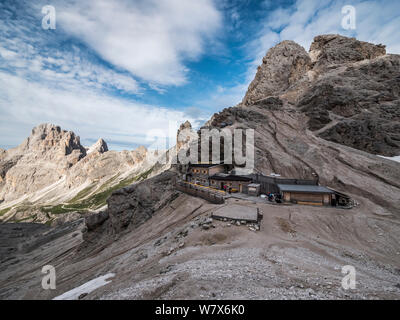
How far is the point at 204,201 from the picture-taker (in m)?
28.7

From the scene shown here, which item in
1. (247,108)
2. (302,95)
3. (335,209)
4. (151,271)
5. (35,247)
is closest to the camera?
(151,271)

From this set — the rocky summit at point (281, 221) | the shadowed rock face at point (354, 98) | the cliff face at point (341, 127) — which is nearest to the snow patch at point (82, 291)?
the rocky summit at point (281, 221)

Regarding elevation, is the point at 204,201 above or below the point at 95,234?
above

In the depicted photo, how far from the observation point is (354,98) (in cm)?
5534

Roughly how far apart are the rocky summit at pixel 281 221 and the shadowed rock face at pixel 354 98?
0.40m

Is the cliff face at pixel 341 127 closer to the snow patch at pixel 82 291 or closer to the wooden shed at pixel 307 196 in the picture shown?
the wooden shed at pixel 307 196

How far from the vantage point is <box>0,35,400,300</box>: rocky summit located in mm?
9211

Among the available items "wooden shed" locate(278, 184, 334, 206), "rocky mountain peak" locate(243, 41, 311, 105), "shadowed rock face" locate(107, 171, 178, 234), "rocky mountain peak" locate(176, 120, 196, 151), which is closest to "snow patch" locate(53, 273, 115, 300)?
"shadowed rock face" locate(107, 171, 178, 234)

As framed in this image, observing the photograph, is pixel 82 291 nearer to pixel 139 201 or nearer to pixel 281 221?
pixel 281 221

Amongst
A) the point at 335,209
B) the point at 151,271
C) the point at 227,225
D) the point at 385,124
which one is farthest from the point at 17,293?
the point at 385,124

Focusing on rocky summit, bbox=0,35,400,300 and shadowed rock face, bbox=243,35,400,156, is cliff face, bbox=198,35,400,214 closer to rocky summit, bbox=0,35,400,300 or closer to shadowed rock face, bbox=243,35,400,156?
shadowed rock face, bbox=243,35,400,156

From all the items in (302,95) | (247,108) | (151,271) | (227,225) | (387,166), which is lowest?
(151,271)
